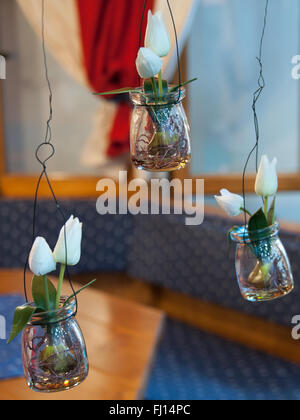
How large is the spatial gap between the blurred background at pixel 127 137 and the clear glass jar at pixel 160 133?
2.03 meters

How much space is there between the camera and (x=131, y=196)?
3520 mm

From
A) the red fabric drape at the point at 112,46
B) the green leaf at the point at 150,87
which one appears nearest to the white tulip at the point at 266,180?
the green leaf at the point at 150,87

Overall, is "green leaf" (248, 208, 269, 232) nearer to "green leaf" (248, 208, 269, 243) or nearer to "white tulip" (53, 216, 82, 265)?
"green leaf" (248, 208, 269, 243)

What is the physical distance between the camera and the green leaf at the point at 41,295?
2.75 ft

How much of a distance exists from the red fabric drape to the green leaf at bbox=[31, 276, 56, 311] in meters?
2.59

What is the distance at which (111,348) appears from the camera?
82.4 inches

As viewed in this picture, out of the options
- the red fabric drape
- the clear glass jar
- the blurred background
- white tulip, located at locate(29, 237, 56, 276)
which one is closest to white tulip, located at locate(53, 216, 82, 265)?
white tulip, located at locate(29, 237, 56, 276)

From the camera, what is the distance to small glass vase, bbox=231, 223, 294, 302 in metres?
0.93

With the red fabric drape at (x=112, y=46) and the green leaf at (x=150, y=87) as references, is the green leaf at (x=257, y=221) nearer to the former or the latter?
the green leaf at (x=150, y=87)

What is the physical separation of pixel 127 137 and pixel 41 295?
262 centimetres
